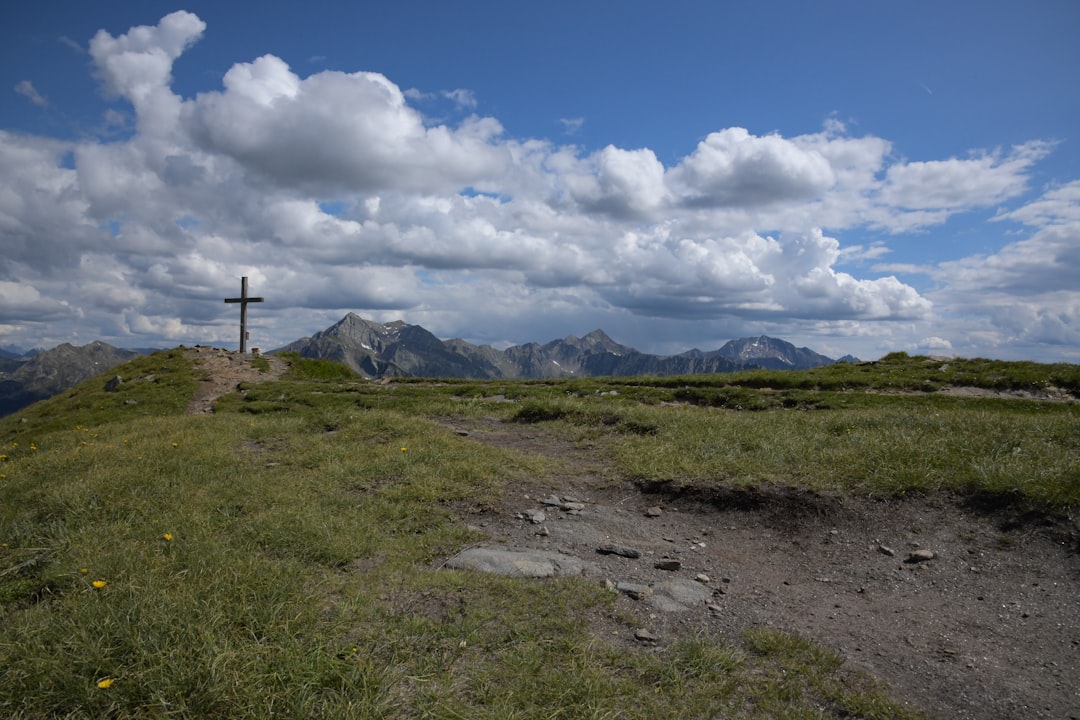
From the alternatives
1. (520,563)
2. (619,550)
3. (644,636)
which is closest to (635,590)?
(644,636)

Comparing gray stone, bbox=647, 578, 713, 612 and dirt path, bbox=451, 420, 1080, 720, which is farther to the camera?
gray stone, bbox=647, 578, 713, 612

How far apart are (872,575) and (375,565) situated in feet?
21.5

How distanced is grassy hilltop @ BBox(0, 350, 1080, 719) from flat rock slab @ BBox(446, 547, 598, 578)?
432 millimetres

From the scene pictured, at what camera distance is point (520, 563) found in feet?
25.6

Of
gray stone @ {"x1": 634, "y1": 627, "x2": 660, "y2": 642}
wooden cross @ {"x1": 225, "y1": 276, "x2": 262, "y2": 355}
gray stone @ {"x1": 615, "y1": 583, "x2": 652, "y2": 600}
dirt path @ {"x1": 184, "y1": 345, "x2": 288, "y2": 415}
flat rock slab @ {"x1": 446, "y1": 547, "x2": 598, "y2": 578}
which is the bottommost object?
gray stone @ {"x1": 634, "y1": 627, "x2": 660, "y2": 642}

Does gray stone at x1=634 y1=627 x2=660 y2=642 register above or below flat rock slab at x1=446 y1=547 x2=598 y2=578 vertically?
below

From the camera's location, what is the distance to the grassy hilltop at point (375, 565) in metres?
4.73

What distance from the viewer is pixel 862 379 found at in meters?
25.0

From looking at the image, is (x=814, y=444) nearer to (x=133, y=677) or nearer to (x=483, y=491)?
(x=483, y=491)

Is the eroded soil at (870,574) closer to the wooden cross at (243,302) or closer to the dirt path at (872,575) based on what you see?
the dirt path at (872,575)

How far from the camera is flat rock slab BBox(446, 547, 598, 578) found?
758cm

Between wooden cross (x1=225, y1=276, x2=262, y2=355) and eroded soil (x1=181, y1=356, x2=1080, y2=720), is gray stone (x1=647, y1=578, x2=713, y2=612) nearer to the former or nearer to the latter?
eroded soil (x1=181, y1=356, x2=1080, y2=720)

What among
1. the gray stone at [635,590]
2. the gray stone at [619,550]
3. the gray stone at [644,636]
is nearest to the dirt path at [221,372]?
the gray stone at [619,550]

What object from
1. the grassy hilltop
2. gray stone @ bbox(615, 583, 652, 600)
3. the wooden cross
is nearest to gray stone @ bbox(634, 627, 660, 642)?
the grassy hilltop
